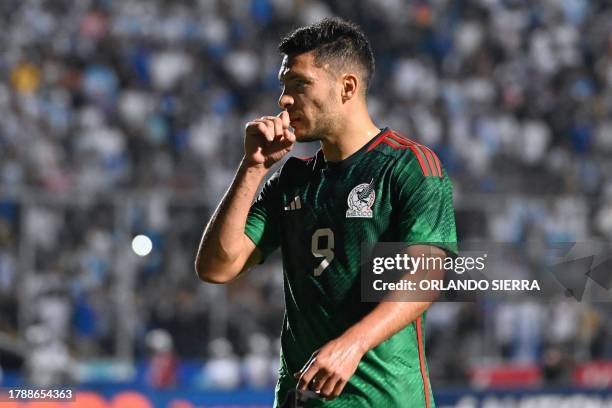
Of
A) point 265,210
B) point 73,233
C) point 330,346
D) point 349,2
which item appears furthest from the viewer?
point 349,2

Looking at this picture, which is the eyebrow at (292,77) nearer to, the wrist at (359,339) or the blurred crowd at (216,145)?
the wrist at (359,339)

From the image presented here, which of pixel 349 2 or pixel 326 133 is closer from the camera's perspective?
pixel 326 133

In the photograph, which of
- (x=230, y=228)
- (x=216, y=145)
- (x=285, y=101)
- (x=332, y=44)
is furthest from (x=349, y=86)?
(x=216, y=145)

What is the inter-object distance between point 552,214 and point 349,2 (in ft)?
25.7

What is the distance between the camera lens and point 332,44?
4297mm

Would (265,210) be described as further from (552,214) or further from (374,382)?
(552,214)

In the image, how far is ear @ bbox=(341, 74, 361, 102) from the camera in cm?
430

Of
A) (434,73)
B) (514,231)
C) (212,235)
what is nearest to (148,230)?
(514,231)

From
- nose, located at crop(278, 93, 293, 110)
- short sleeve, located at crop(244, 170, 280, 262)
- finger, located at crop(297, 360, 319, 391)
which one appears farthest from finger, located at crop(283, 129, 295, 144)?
finger, located at crop(297, 360, 319, 391)

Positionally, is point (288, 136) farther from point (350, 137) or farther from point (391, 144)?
point (391, 144)

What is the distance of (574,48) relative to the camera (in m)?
21.0

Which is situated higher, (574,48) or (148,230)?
(574,48)

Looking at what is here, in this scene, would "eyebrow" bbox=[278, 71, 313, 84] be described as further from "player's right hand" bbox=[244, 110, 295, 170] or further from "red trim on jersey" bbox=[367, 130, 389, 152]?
"red trim on jersey" bbox=[367, 130, 389, 152]

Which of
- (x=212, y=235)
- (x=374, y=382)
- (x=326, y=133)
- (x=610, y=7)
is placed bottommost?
(x=374, y=382)
